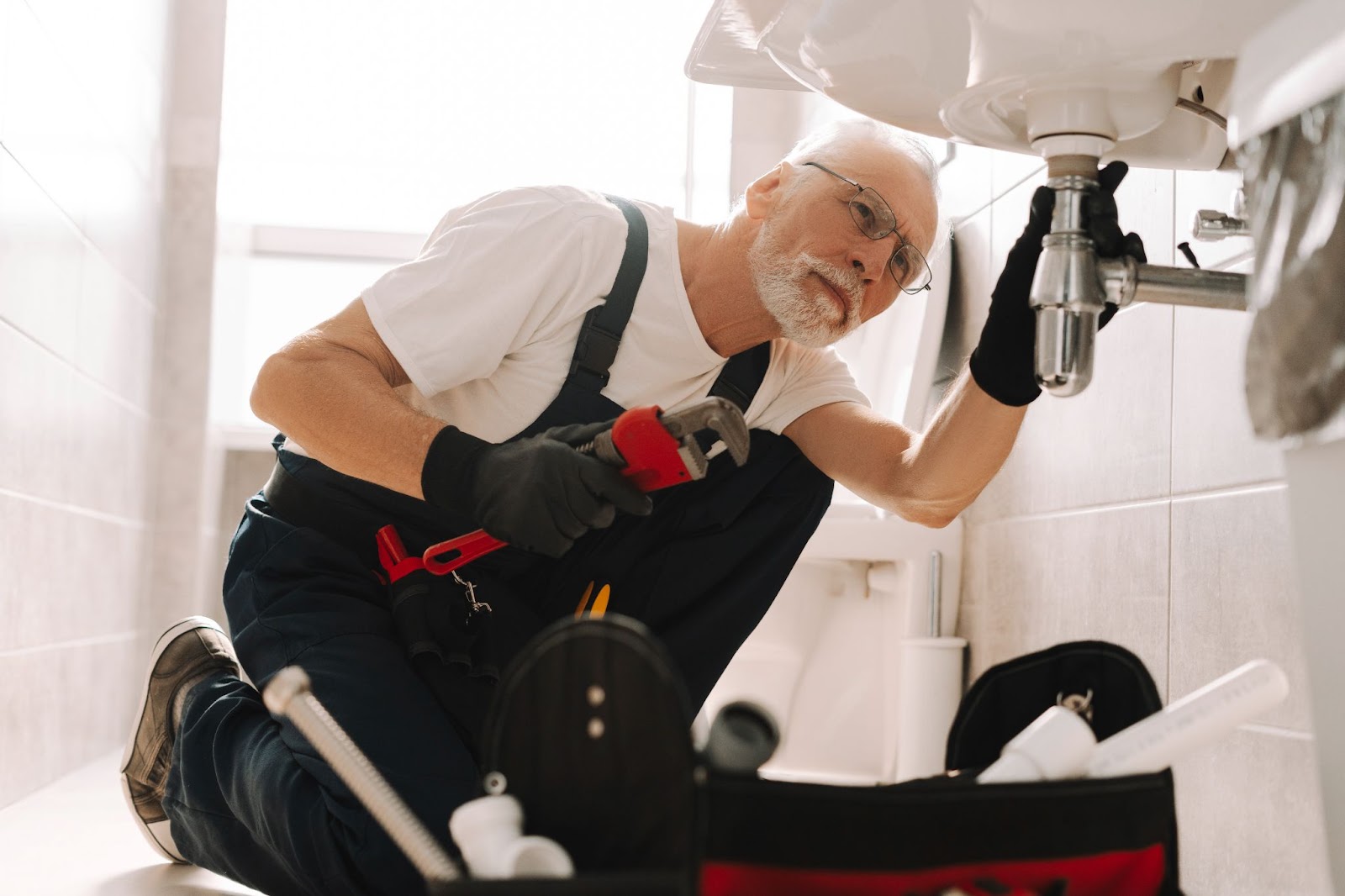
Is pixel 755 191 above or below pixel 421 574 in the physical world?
above

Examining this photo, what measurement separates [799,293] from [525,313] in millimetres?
280

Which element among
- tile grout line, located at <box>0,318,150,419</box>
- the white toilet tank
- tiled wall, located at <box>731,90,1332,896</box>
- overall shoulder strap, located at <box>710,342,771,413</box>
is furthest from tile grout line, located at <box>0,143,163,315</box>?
tiled wall, located at <box>731,90,1332,896</box>

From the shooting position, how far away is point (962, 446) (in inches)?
47.1

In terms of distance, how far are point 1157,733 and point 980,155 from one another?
1.48m

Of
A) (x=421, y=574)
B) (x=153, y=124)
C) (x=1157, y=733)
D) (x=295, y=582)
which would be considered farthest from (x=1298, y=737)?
(x=153, y=124)

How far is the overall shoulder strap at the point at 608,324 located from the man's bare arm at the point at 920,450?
260mm

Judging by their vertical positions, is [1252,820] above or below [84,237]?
below

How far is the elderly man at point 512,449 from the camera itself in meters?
1.08

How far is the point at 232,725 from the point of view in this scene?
1.19 m

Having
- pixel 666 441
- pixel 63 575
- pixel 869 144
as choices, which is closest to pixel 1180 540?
pixel 869 144

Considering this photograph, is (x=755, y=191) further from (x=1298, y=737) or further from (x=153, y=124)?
(x=153, y=124)

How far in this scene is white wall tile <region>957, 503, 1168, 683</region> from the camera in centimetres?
132

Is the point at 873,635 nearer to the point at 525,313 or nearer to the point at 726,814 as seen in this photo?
the point at 525,313

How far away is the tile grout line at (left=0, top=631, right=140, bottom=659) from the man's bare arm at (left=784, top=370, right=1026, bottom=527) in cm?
111
